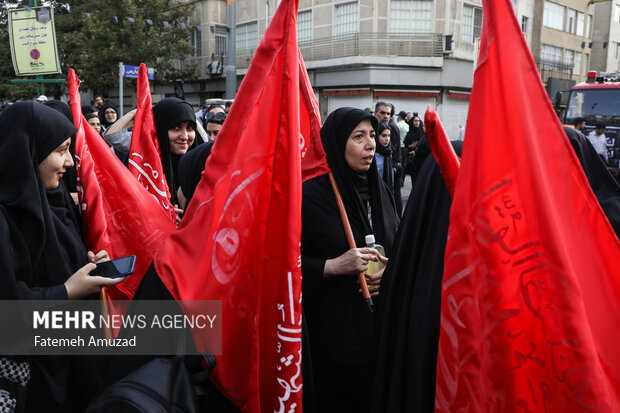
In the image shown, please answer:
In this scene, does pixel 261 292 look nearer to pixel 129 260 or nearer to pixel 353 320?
pixel 129 260

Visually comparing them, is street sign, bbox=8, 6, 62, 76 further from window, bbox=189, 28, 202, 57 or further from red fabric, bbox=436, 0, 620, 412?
window, bbox=189, 28, 202, 57

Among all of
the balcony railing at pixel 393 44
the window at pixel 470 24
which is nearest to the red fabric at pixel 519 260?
the balcony railing at pixel 393 44

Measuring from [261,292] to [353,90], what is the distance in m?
19.9

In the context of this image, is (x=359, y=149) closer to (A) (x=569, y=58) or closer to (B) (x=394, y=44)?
(B) (x=394, y=44)

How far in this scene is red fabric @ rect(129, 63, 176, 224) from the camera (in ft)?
10.8

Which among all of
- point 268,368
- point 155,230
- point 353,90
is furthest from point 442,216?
point 353,90

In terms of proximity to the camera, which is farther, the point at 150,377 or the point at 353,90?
the point at 353,90

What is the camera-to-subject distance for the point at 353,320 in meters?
2.44

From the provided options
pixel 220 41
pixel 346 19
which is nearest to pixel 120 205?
pixel 346 19

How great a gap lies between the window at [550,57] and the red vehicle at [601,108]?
15.2 m

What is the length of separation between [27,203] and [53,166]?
0.77ft

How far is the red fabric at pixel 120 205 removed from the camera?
269cm

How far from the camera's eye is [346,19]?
68.7 ft

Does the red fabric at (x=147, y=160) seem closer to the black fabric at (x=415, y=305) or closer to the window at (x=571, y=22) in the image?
the black fabric at (x=415, y=305)
